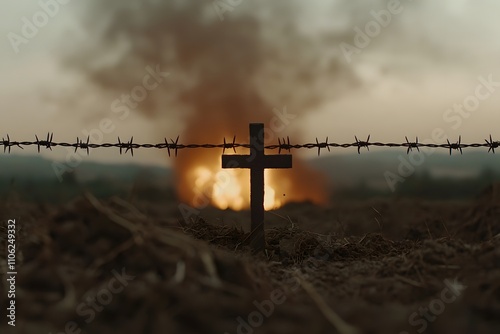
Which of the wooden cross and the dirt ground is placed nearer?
the dirt ground

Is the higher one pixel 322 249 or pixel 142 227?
pixel 142 227

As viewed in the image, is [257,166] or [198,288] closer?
[198,288]

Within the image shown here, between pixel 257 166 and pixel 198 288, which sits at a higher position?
pixel 257 166

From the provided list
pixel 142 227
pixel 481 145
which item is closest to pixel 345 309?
pixel 142 227

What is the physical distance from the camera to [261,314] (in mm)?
3865

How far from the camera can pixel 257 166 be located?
25.0 feet

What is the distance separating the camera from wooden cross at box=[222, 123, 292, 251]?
7621 millimetres

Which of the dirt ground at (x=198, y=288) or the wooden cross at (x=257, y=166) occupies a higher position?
the wooden cross at (x=257, y=166)

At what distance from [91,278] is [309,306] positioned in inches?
66.7

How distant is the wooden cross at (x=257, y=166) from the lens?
762cm

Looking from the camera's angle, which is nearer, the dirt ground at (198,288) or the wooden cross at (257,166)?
the dirt ground at (198,288)

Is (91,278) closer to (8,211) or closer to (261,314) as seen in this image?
(261,314)

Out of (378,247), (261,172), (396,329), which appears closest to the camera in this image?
(396,329)

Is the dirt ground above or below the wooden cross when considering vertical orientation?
below
